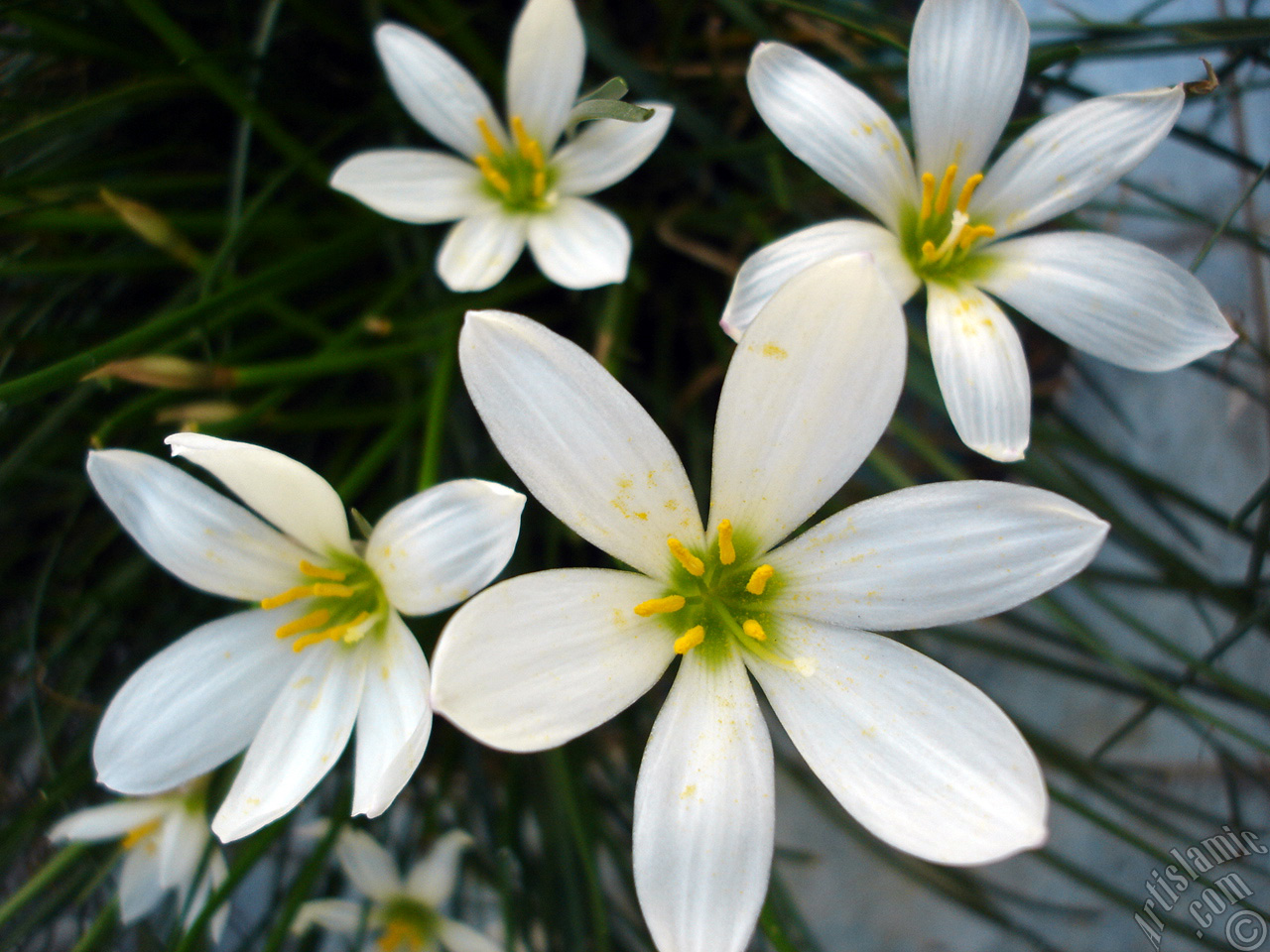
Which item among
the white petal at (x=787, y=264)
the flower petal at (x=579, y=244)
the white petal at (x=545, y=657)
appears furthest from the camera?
the flower petal at (x=579, y=244)

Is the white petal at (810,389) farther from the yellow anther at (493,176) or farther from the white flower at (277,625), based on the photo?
the yellow anther at (493,176)

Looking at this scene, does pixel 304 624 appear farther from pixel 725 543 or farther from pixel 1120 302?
pixel 1120 302

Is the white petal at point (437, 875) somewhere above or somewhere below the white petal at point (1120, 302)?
below

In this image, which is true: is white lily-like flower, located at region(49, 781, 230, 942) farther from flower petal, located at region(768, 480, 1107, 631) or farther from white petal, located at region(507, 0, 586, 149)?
white petal, located at region(507, 0, 586, 149)

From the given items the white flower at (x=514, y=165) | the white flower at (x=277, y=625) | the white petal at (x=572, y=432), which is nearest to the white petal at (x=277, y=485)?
the white flower at (x=277, y=625)

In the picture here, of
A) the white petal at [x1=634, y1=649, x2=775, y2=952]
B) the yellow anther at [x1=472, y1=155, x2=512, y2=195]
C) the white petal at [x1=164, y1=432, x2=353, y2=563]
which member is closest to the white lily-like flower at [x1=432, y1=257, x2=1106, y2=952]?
the white petal at [x1=634, y1=649, x2=775, y2=952]

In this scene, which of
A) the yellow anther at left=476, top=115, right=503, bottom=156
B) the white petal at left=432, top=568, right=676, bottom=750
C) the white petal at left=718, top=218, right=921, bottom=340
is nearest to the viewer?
Answer: the white petal at left=432, top=568, right=676, bottom=750
